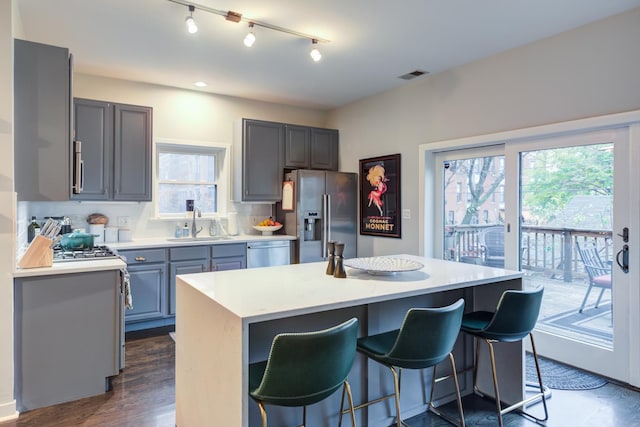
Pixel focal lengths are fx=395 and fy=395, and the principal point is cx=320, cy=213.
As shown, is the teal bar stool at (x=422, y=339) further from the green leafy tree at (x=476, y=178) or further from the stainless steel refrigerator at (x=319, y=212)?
the stainless steel refrigerator at (x=319, y=212)

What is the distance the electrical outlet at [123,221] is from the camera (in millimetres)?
4402

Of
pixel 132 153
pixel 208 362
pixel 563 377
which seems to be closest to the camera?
pixel 208 362

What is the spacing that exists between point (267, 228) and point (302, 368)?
3620 millimetres

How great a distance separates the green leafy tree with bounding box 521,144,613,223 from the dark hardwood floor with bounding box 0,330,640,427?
56.6 inches

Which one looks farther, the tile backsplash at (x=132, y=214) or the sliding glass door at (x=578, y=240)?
the tile backsplash at (x=132, y=214)

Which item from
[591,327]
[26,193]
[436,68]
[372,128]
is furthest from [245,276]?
[372,128]

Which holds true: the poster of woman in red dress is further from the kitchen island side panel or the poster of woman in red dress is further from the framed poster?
the kitchen island side panel

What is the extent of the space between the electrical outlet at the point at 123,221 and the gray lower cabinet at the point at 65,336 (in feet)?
6.04

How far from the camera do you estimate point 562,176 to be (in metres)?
3.31

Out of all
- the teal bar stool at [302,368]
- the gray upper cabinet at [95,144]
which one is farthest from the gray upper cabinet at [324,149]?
the teal bar stool at [302,368]

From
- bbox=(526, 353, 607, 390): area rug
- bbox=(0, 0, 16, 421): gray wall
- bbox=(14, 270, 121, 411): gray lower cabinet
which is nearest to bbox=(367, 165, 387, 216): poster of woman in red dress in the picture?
bbox=(526, 353, 607, 390): area rug

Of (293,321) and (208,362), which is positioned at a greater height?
(293,321)

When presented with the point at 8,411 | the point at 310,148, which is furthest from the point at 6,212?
the point at 310,148

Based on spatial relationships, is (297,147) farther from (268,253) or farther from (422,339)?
(422,339)
